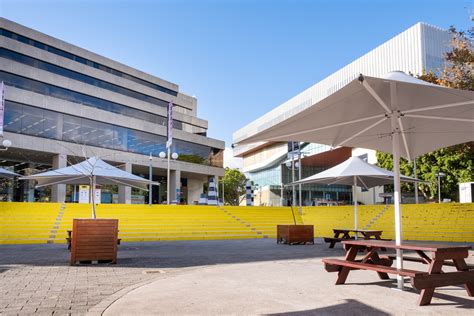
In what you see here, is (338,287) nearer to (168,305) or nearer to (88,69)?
(168,305)

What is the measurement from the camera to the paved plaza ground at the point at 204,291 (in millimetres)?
5078

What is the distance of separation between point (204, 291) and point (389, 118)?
4.08 meters

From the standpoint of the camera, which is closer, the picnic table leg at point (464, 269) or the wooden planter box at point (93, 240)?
the picnic table leg at point (464, 269)

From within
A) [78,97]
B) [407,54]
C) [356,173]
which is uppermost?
[407,54]

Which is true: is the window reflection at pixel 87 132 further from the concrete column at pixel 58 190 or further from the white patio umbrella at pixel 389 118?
the white patio umbrella at pixel 389 118

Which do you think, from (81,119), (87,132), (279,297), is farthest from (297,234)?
(81,119)

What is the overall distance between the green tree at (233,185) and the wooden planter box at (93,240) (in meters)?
76.4

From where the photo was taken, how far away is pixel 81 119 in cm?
4434

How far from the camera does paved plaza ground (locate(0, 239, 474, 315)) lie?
508 centimetres

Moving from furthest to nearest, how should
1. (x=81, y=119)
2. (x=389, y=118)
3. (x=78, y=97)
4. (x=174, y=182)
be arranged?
Result: (x=174, y=182), (x=78, y=97), (x=81, y=119), (x=389, y=118)

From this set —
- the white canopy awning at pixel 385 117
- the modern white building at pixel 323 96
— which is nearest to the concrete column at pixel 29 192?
the modern white building at pixel 323 96

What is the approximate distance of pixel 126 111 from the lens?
170 feet

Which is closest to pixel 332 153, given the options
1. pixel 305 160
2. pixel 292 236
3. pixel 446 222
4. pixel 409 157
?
pixel 305 160

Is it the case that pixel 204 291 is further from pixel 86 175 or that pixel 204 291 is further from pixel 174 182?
pixel 174 182
